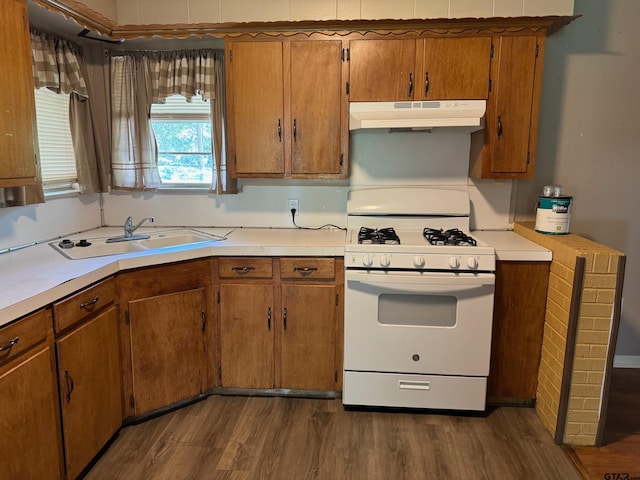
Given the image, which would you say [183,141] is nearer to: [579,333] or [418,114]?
[418,114]

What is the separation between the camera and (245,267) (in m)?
2.46

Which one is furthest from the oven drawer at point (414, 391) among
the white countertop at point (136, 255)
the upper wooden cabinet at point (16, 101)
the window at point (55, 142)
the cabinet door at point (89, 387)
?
the window at point (55, 142)

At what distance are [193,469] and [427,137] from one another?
2274mm

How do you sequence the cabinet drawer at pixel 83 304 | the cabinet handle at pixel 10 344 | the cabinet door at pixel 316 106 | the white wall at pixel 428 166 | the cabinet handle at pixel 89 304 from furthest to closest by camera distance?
the white wall at pixel 428 166, the cabinet door at pixel 316 106, the cabinet handle at pixel 89 304, the cabinet drawer at pixel 83 304, the cabinet handle at pixel 10 344

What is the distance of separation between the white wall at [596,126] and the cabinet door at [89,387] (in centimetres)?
253

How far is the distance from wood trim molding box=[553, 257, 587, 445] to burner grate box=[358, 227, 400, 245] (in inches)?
33.4

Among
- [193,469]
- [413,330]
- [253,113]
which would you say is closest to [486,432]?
[413,330]

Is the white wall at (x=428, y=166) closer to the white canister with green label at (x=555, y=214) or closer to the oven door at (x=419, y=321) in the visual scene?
the white canister with green label at (x=555, y=214)

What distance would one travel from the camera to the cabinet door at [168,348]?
2258mm

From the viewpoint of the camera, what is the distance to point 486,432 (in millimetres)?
2291

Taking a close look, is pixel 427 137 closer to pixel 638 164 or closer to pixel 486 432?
pixel 638 164

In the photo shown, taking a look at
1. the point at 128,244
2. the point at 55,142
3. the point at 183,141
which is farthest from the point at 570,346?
the point at 55,142

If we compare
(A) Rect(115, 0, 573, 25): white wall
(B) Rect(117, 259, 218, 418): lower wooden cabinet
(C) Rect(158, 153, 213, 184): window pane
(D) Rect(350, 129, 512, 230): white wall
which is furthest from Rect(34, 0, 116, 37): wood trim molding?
(D) Rect(350, 129, 512, 230): white wall

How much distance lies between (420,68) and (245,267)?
1493mm
